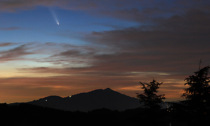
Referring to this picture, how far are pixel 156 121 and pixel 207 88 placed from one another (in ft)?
35.1

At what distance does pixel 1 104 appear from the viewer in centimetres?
5928

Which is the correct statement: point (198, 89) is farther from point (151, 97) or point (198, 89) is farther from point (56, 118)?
point (56, 118)

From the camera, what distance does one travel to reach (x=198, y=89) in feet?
93.9

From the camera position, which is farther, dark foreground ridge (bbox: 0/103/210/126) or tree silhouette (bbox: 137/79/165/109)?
dark foreground ridge (bbox: 0/103/210/126)

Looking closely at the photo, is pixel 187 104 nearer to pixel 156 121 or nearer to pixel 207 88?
pixel 207 88

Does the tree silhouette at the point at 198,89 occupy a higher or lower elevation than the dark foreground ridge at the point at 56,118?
higher

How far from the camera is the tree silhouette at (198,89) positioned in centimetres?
2848

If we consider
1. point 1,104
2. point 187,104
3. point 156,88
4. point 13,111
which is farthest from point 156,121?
point 1,104

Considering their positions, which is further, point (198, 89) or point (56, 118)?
point (56, 118)

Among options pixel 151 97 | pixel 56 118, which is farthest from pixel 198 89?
pixel 56 118

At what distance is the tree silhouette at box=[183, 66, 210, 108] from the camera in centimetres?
2848

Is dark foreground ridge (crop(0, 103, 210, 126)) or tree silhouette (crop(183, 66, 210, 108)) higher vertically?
tree silhouette (crop(183, 66, 210, 108))

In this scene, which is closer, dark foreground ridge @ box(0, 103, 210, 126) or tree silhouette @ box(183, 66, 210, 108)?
tree silhouette @ box(183, 66, 210, 108)

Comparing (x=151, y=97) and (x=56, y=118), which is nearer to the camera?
(x=151, y=97)
